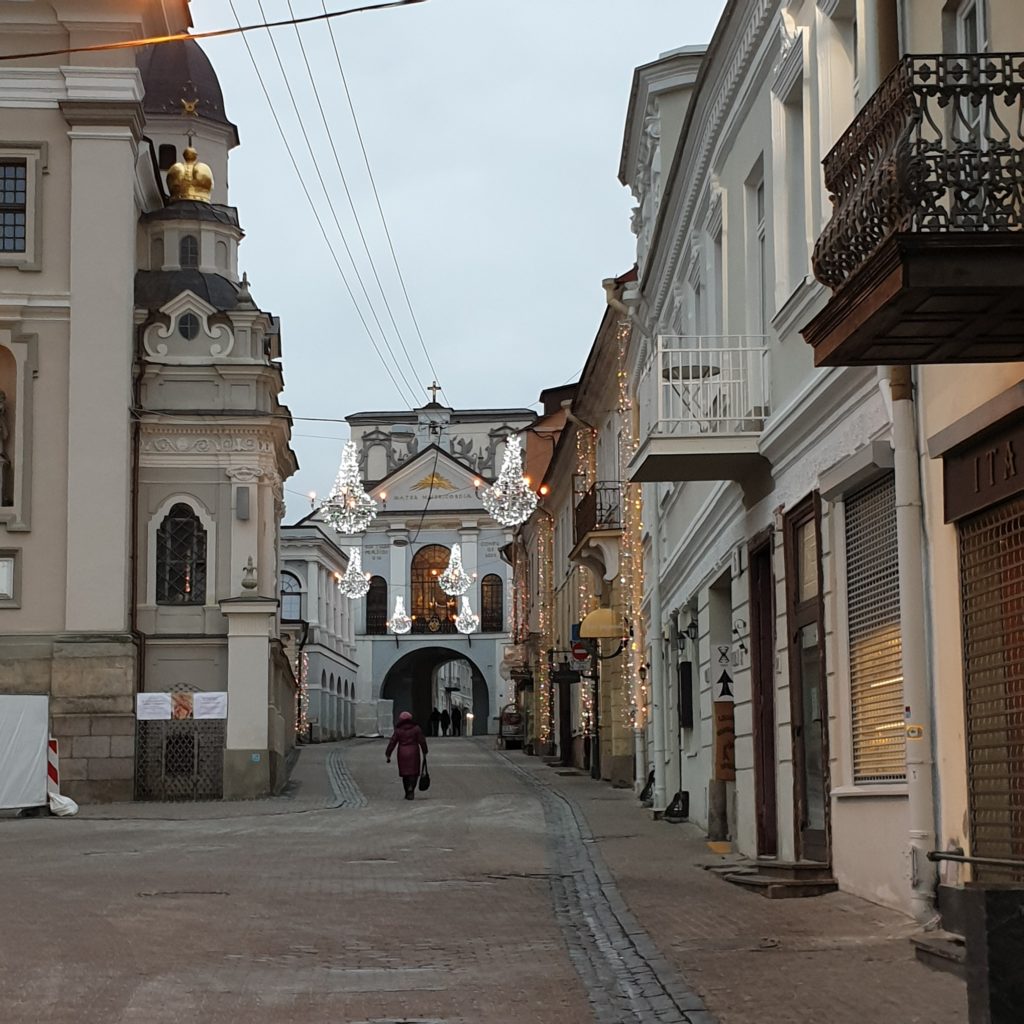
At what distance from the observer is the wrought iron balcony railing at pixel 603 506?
33.1 meters

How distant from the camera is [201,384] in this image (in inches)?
1441

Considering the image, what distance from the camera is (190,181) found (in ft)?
137

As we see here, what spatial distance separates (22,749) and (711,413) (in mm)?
15911

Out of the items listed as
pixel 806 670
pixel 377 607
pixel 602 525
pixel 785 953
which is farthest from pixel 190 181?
pixel 377 607

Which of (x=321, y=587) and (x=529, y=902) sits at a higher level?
(x=321, y=587)

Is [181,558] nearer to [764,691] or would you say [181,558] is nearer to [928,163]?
[764,691]

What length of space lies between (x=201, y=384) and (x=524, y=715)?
25431mm

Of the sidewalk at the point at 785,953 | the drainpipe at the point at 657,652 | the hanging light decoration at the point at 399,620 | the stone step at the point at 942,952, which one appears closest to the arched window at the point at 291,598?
the hanging light decoration at the point at 399,620

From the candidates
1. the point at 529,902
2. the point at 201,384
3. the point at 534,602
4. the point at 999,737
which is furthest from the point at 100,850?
the point at 534,602

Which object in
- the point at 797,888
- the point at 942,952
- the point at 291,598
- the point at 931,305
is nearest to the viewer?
the point at 931,305

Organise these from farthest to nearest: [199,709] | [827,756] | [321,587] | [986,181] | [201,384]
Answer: [321,587]
[201,384]
[199,709]
[827,756]
[986,181]

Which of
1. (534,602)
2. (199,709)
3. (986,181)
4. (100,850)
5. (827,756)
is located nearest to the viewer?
(986,181)

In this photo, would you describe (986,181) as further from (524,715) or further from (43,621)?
(524,715)

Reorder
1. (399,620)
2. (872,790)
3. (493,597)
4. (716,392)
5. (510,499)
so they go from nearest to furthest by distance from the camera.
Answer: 1. (872,790)
2. (716,392)
3. (510,499)
4. (399,620)
5. (493,597)
